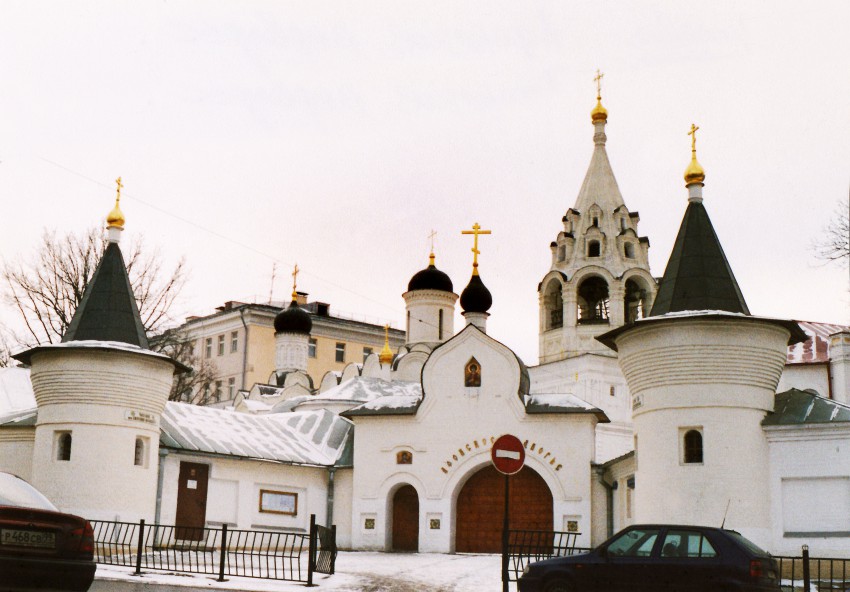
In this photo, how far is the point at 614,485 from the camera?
24.5 m

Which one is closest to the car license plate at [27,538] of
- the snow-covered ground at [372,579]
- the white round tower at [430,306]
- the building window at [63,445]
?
the snow-covered ground at [372,579]

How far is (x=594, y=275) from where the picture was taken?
4031 cm

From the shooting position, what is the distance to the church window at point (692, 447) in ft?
60.0

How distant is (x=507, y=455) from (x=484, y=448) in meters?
11.5

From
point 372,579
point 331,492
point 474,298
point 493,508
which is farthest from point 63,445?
point 474,298

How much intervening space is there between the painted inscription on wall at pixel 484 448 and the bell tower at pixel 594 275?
15257mm

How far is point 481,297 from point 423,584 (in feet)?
55.1

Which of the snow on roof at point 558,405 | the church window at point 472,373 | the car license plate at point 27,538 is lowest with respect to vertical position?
the car license plate at point 27,538

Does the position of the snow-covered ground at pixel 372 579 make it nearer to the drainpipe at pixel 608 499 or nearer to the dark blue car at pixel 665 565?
the dark blue car at pixel 665 565

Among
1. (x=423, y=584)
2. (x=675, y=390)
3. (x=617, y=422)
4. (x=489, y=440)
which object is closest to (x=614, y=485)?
(x=489, y=440)

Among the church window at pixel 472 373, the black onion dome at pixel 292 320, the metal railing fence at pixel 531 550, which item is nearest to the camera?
the metal railing fence at pixel 531 550

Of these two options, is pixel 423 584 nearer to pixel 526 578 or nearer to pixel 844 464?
pixel 526 578

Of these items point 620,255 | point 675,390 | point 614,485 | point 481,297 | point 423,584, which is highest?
point 620,255

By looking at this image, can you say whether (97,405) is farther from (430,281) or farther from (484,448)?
(430,281)
